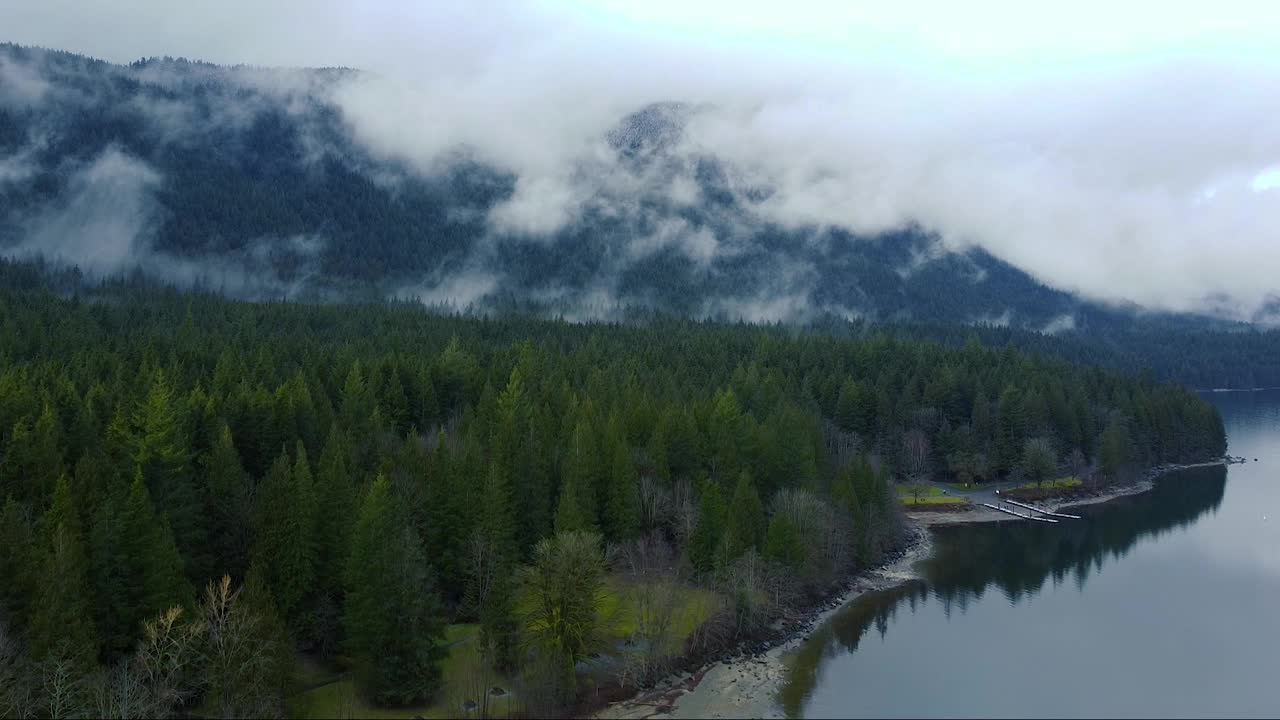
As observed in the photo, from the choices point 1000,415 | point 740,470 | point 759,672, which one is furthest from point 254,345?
point 1000,415

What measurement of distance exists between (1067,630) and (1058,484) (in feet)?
175

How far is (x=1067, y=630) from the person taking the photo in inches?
2520

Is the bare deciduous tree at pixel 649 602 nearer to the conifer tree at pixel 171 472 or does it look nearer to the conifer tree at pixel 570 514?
the conifer tree at pixel 570 514

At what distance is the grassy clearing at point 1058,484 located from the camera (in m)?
112

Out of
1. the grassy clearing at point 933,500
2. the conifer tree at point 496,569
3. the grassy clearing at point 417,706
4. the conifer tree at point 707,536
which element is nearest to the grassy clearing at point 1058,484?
the grassy clearing at point 933,500

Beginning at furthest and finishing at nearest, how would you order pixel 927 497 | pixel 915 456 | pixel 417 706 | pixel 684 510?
pixel 915 456
pixel 927 497
pixel 684 510
pixel 417 706

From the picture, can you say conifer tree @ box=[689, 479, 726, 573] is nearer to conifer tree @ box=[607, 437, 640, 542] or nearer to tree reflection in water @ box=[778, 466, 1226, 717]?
conifer tree @ box=[607, 437, 640, 542]

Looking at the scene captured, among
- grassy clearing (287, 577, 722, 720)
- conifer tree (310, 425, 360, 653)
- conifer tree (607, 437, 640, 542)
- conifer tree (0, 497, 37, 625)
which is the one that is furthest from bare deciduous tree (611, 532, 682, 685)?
conifer tree (0, 497, 37, 625)

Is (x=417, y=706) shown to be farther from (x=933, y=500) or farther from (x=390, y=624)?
(x=933, y=500)

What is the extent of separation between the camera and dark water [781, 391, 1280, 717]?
51.4 meters

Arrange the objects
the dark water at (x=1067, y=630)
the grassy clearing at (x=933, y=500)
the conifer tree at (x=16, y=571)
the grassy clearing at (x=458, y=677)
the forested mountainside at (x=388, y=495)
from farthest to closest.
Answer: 1. the grassy clearing at (x=933, y=500)
2. the dark water at (x=1067, y=630)
3. the grassy clearing at (x=458, y=677)
4. the forested mountainside at (x=388, y=495)
5. the conifer tree at (x=16, y=571)

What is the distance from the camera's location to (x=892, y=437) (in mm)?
115750

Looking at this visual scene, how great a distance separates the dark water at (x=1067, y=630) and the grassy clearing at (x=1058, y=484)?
12.0m

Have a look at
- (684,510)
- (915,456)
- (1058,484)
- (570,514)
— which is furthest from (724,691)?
(1058,484)
